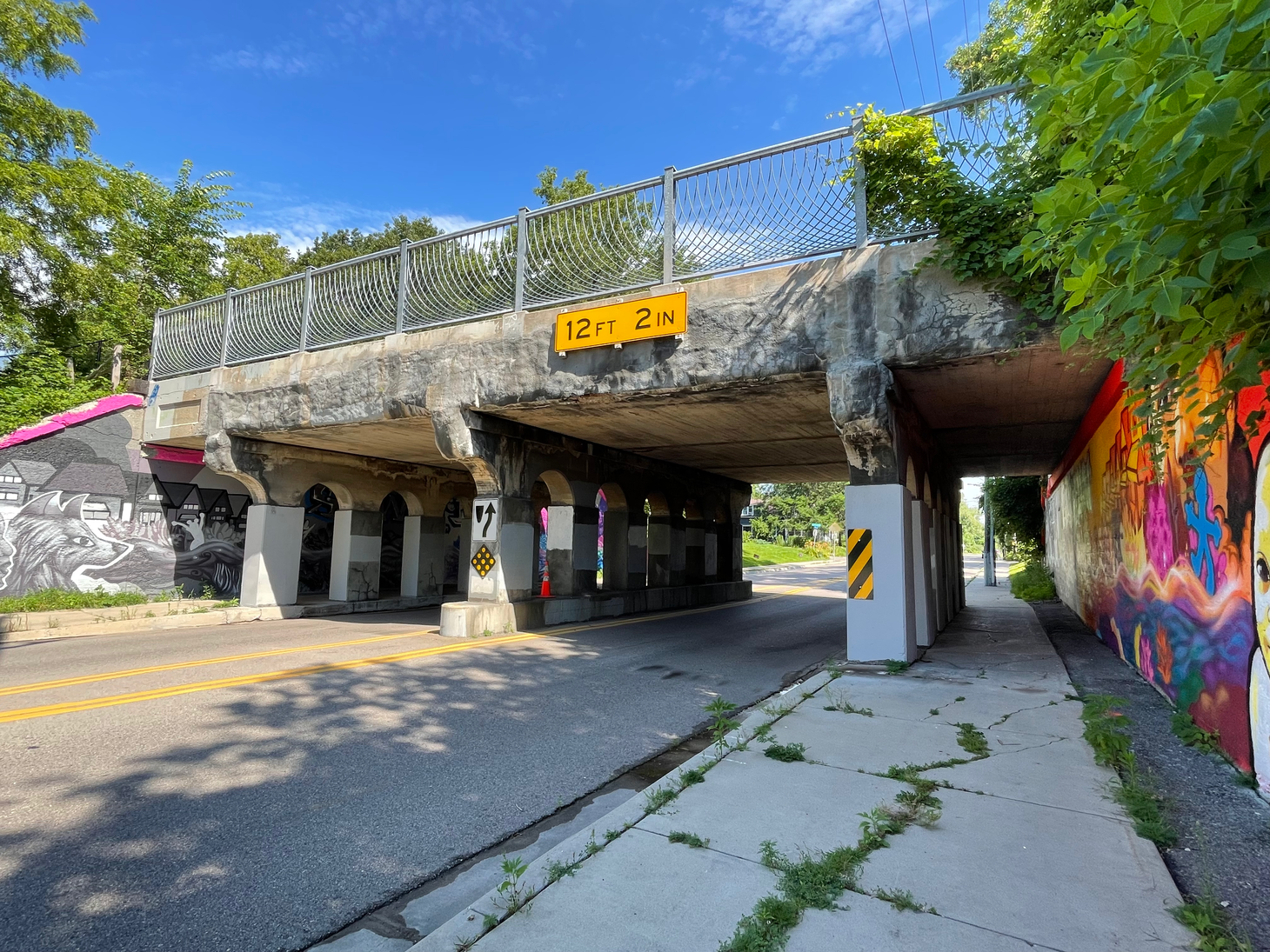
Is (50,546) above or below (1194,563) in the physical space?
below

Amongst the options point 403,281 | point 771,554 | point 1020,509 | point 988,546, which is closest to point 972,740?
point 403,281

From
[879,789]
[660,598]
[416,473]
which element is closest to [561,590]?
[660,598]

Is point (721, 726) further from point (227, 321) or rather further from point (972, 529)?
point (972, 529)

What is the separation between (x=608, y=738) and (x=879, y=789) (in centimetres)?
231

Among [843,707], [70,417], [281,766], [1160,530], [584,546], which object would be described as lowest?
[281,766]

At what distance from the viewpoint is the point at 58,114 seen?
12250mm

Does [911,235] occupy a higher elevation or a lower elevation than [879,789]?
higher

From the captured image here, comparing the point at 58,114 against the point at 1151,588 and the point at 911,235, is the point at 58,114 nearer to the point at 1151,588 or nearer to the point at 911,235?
the point at 911,235

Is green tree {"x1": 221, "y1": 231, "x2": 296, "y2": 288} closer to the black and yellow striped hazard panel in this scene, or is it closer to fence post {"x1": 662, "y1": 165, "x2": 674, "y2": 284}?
fence post {"x1": 662, "y1": 165, "x2": 674, "y2": 284}

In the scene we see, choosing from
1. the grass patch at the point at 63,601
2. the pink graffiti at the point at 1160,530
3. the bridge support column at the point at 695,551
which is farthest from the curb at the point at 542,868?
the bridge support column at the point at 695,551

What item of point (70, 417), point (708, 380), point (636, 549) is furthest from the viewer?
point (636, 549)

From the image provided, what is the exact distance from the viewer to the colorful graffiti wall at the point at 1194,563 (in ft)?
12.9

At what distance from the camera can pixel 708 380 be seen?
8781 mm

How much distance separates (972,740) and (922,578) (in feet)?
18.1
